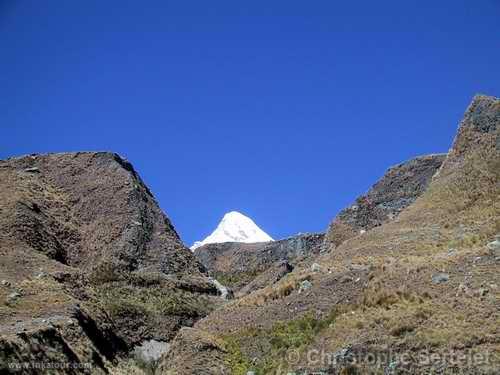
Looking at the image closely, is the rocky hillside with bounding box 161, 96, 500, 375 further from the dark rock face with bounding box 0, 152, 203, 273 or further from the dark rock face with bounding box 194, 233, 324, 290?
the dark rock face with bounding box 194, 233, 324, 290

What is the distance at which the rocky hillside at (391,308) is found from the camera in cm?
2531

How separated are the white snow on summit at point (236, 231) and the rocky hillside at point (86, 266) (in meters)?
69.9

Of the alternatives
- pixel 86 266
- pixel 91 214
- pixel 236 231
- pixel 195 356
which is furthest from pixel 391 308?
pixel 236 231

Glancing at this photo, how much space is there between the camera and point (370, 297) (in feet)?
104

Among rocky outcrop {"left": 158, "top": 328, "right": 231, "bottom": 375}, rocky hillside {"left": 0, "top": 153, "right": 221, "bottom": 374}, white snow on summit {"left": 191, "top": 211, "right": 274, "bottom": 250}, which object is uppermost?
white snow on summit {"left": 191, "top": 211, "right": 274, "bottom": 250}

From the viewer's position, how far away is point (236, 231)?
144000 millimetres

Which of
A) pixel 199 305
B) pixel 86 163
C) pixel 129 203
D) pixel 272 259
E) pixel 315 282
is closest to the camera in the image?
pixel 315 282

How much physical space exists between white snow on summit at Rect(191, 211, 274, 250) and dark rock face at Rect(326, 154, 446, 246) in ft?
207

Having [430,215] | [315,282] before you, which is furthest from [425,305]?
[430,215]

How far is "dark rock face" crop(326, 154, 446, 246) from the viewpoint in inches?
2749

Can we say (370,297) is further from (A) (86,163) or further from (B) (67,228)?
(A) (86,163)

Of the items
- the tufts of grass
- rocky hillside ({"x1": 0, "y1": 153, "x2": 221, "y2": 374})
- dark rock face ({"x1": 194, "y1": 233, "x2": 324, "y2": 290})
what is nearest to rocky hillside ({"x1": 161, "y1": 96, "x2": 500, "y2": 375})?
the tufts of grass

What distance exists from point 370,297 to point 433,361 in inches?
297

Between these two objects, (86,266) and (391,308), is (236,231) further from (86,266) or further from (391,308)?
(391,308)
